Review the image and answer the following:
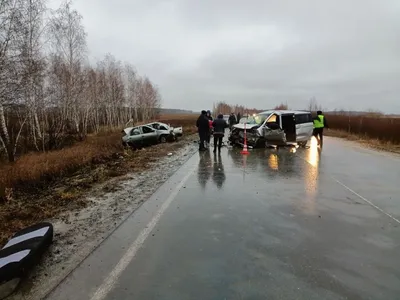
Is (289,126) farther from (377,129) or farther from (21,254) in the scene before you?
(21,254)

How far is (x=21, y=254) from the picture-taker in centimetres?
367

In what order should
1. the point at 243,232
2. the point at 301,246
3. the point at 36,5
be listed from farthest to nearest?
1. the point at 36,5
2. the point at 243,232
3. the point at 301,246

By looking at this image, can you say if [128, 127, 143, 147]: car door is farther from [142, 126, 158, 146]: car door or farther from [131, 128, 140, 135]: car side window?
[142, 126, 158, 146]: car door

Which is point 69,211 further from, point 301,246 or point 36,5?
point 36,5

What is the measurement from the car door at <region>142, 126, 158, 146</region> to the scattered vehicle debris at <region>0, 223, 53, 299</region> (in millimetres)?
17020

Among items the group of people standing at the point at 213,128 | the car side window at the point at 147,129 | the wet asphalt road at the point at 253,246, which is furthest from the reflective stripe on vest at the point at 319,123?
the wet asphalt road at the point at 253,246

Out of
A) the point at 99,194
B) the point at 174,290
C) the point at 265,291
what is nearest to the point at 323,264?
the point at 265,291

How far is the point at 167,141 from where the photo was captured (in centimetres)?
2334

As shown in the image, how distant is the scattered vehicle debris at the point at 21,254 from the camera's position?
328cm

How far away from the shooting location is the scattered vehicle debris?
10.8 feet

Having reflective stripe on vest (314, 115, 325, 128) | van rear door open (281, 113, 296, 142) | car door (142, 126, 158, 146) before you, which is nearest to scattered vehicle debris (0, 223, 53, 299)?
van rear door open (281, 113, 296, 142)

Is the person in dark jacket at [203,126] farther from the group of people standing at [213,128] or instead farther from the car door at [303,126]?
the car door at [303,126]

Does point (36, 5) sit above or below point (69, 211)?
above

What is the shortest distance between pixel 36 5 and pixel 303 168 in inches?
797
